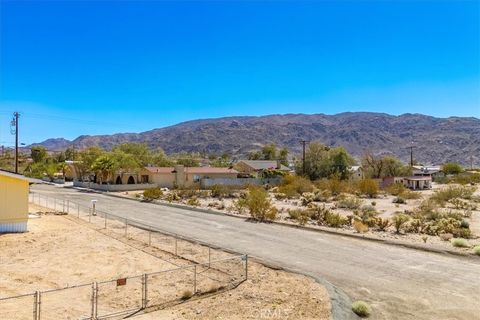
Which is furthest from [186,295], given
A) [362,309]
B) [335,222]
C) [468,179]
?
[468,179]

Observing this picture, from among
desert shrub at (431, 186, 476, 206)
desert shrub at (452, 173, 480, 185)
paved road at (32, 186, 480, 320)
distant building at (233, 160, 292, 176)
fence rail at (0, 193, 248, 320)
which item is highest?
distant building at (233, 160, 292, 176)

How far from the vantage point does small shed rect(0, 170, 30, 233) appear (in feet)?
75.2

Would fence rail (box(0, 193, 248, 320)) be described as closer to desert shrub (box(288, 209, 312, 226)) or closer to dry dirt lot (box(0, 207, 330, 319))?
dry dirt lot (box(0, 207, 330, 319))

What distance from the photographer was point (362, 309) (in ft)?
38.1

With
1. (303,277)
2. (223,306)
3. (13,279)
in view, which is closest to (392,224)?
(303,277)

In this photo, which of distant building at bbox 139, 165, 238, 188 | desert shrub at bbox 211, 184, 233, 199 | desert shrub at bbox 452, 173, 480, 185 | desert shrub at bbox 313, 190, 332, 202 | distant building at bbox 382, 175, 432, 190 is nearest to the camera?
desert shrub at bbox 313, 190, 332, 202

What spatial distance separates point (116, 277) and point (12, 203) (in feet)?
40.1

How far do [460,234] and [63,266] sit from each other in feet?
66.4

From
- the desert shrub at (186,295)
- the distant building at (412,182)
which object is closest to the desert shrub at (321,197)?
the distant building at (412,182)

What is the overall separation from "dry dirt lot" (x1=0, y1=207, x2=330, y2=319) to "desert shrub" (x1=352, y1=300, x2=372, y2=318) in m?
0.74

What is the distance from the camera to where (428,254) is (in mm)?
19094

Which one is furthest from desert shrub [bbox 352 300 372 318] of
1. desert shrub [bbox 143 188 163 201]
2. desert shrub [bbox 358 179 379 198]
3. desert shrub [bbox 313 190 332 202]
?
desert shrub [bbox 358 179 379 198]

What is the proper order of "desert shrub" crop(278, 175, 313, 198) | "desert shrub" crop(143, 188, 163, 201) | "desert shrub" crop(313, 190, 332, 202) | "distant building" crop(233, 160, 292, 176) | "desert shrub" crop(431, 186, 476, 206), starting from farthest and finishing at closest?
"distant building" crop(233, 160, 292, 176), "desert shrub" crop(278, 175, 313, 198), "desert shrub" crop(143, 188, 163, 201), "desert shrub" crop(313, 190, 332, 202), "desert shrub" crop(431, 186, 476, 206)

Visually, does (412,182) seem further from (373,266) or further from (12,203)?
(12,203)
